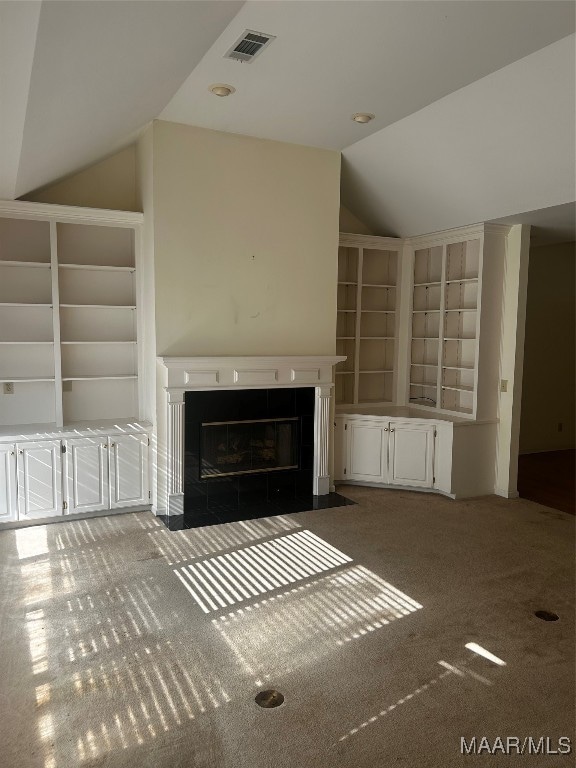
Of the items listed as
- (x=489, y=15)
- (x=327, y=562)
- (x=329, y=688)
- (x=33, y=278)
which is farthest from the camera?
(x=33, y=278)

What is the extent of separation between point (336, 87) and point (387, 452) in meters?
3.39

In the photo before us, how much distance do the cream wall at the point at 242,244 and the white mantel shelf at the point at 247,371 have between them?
15cm

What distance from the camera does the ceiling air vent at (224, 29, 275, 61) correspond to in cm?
310

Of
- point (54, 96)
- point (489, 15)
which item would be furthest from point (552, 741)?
point (54, 96)

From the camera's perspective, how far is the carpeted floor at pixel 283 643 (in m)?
2.28

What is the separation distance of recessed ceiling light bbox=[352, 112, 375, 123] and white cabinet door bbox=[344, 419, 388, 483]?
2803 mm

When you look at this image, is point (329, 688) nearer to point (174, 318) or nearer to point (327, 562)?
point (327, 562)

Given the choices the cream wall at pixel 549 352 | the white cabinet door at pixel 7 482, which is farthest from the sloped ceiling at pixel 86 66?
the cream wall at pixel 549 352

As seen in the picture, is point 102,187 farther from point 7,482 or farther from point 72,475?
point 7,482

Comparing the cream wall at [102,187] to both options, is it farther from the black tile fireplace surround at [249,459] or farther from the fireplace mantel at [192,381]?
the black tile fireplace surround at [249,459]

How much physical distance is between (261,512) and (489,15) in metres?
3.91

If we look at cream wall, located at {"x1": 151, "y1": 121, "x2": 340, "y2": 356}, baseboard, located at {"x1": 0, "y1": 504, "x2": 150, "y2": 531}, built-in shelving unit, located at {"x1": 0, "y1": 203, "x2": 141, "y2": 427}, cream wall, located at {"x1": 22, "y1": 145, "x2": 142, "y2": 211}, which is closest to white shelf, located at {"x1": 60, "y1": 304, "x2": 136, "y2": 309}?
built-in shelving unit, located at {"x1": 0, "y1": 203, "x2": 141, "y2": 427}

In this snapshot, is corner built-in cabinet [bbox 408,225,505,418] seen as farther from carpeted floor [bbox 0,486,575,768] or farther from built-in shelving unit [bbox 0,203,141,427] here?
built-in shelving unit [bbox 0,203,141,427]

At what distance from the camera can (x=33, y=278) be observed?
16.2 feet
